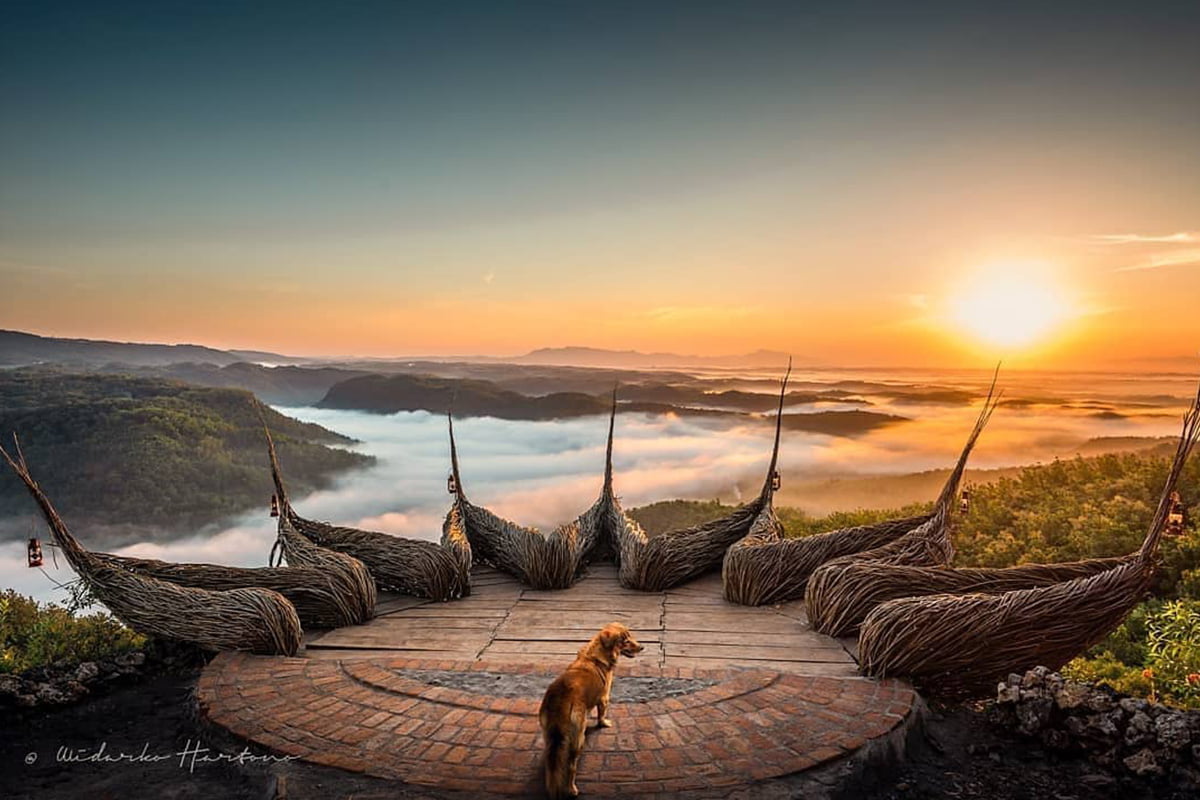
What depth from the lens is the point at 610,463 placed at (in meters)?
7.68

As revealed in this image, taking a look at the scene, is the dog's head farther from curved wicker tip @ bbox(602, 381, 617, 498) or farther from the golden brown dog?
curved wicker tip @ bbox(602, 381, 617, 498)

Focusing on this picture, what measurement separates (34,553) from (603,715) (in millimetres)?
3678

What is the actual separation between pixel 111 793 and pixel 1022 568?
514 centimetres

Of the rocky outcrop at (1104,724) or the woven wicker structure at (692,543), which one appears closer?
the rocky outcrop at (1104,724)

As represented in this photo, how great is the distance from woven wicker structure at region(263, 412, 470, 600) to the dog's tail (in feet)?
11.2

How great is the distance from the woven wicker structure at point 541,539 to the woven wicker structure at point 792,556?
1378 millimetres

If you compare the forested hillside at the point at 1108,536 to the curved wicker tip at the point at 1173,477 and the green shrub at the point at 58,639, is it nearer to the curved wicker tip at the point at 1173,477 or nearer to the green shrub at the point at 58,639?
the curved wicker tip at the point at 1173,477

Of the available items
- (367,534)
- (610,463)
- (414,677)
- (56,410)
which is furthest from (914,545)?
(56,410)

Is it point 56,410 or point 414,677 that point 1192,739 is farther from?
point 56,410

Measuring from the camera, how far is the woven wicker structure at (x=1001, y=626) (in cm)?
409

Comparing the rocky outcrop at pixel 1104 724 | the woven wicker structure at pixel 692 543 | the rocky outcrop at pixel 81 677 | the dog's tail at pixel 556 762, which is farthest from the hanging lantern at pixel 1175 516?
the rocky outcrop at pixel 81 677

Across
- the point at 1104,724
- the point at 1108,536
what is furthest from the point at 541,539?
the point at 1108,536

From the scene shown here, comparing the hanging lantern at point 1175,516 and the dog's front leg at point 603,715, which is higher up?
the hanging lantern at point 1175,516

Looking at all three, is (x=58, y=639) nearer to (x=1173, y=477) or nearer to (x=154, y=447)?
(x=1173, y=477)
